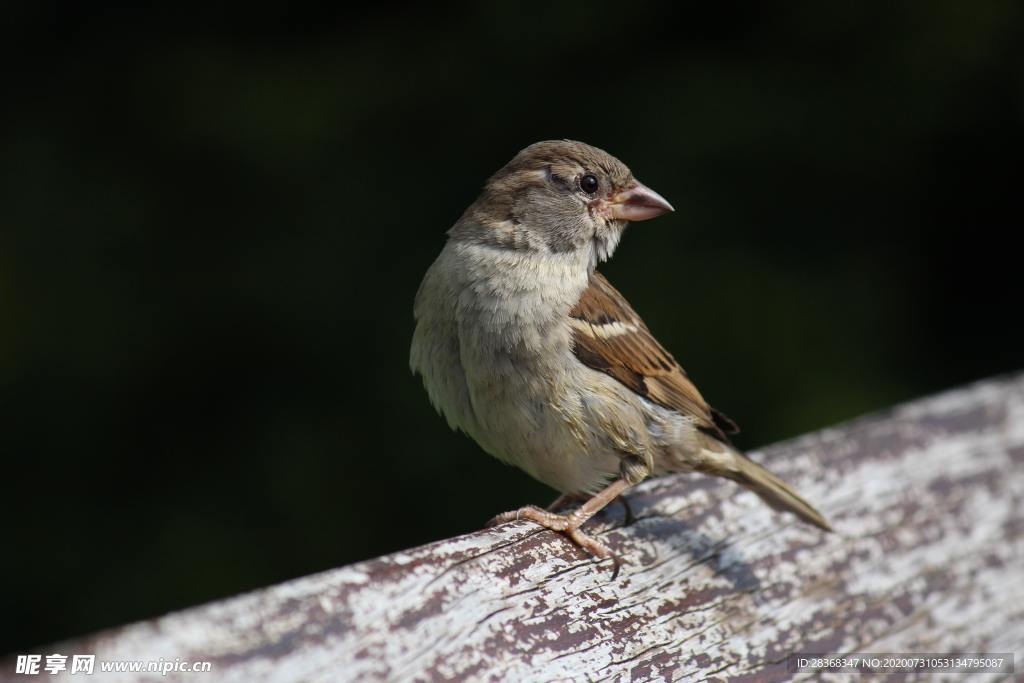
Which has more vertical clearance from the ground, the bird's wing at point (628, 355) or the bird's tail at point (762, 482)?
the bird's wing at point (628, 355)

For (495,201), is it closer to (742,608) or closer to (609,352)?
(609,352)

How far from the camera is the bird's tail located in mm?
2064

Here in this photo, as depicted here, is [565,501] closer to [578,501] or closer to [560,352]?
[578,501]

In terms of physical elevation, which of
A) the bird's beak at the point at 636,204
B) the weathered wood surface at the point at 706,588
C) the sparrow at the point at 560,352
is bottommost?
the weathered wood surface at the point at 706,588

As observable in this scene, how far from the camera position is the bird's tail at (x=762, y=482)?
2064mm

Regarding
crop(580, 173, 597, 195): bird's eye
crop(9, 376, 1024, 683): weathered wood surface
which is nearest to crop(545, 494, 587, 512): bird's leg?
crop(9, 376, 1024, 683): weathered wood surface

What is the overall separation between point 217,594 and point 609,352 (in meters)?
1.84

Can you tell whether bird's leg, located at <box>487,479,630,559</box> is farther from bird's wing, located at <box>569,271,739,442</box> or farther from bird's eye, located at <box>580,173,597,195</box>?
bird's eye, located at <box>580,173,597,195</box>

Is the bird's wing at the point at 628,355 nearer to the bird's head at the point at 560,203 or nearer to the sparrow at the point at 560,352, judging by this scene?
the sparrow at the point at 560,352

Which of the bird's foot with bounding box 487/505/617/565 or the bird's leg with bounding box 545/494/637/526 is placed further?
the bird's leg with bounding box 545/494/637/526

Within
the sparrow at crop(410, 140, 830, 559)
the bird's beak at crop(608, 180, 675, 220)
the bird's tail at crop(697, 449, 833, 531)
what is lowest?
the bird's tail at crop(697, 449, 833, 531)

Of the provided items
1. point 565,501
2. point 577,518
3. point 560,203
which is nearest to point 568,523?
point 577,518

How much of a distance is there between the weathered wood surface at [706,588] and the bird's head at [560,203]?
51 cm

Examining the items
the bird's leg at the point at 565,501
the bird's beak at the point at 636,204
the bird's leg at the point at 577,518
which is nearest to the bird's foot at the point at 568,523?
the bird's leg at the point at 577,518
